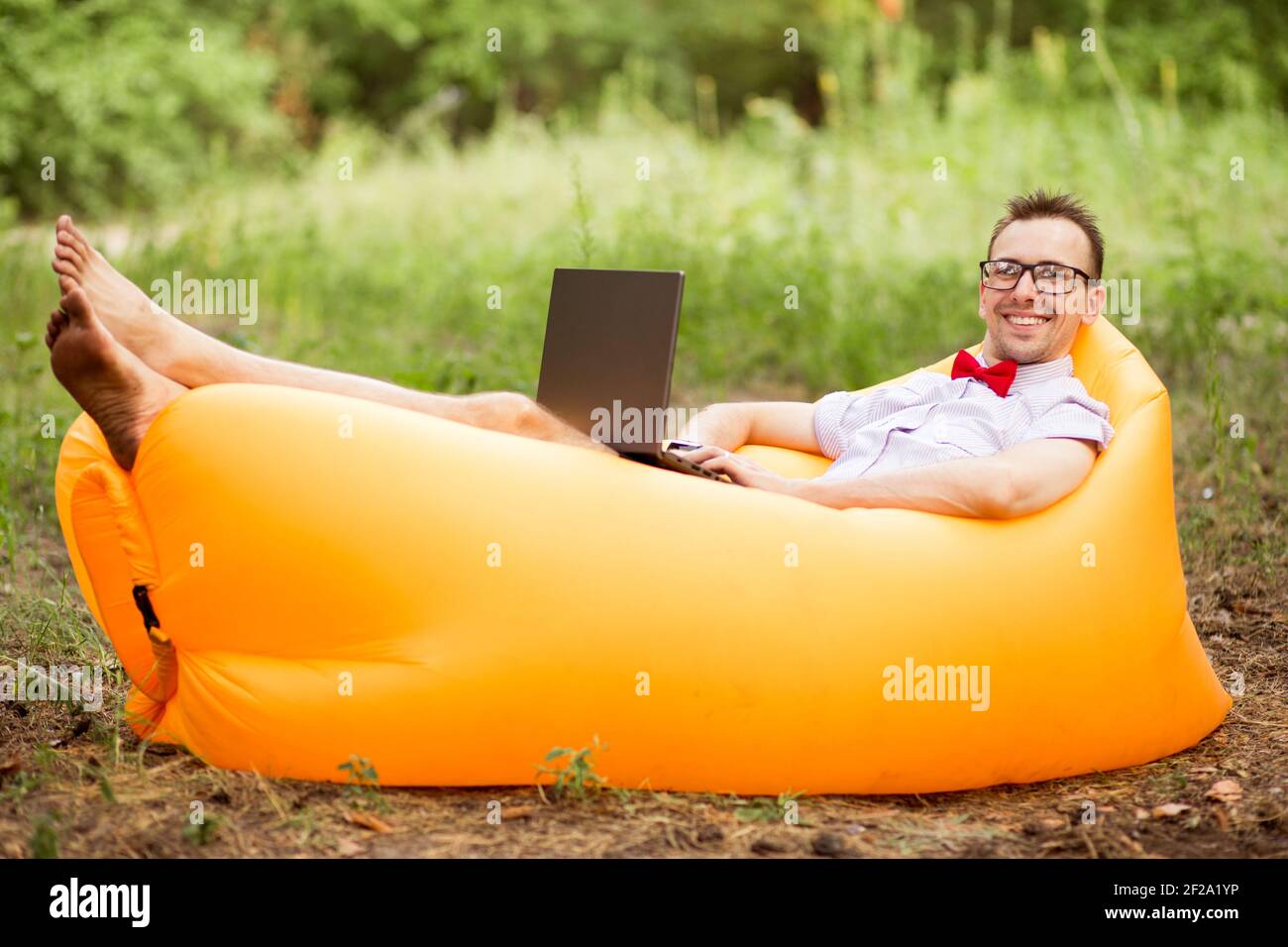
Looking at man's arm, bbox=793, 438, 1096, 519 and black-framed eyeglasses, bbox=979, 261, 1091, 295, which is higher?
black-framed eyeglasses, bbox=979, 261, 1091, 295

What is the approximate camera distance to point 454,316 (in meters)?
6.67

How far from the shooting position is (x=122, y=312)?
7.94 ft

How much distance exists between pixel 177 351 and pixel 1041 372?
1788 millimetres

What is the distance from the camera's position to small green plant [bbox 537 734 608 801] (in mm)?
2266

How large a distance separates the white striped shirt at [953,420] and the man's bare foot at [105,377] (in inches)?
51.6

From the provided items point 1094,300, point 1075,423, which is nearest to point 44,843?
point 1075,423

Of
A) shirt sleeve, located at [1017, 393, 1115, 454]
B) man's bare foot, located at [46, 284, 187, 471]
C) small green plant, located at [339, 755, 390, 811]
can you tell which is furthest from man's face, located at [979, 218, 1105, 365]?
man's bare foot, located at [46, 284, 187, 471]

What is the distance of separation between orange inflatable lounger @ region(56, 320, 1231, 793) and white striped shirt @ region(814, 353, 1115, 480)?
299mm

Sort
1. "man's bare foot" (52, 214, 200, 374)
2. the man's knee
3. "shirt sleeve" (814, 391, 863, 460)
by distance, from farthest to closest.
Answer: "shirt sleeve" (814, 391, 863, 460), the man's knee, "man's bare foot" (52, 214, 200, 374)

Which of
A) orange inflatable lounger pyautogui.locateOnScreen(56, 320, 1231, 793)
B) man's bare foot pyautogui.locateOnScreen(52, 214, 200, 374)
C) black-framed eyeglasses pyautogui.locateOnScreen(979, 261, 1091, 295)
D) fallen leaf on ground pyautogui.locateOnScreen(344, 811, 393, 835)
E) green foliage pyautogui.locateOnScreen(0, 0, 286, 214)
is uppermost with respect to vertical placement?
green foliage pyautogui.locateOnScreen(0, 0, 286, 214)

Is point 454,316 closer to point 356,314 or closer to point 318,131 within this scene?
point 356,314

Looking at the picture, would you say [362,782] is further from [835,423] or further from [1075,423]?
[1075,423]

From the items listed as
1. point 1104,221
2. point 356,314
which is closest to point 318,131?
point 356,314

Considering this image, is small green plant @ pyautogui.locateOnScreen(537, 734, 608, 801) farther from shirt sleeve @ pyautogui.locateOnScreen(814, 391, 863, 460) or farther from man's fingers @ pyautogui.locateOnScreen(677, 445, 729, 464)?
shirt sleeve @ pyautogui.locateOnScreen(814, 391, 863, 460)
